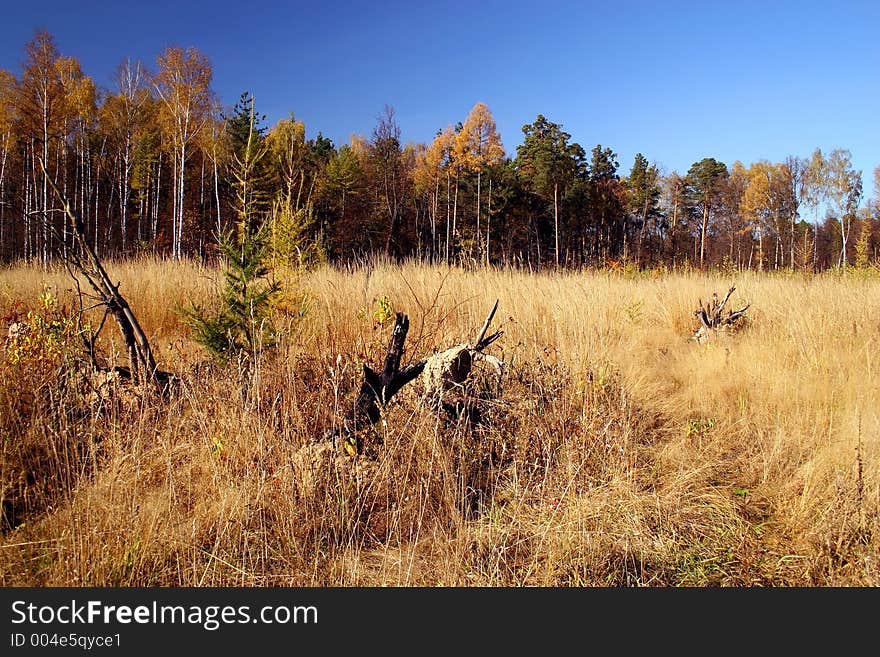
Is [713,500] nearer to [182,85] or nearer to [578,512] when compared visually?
[578,512]

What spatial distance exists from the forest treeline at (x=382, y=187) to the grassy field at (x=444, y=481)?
11.9 m

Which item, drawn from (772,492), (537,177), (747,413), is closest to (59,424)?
(772,492)

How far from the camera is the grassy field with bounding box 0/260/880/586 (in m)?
2.00

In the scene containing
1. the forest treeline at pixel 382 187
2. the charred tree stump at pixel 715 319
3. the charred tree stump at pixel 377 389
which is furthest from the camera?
the forest treeline at pixel 382 187

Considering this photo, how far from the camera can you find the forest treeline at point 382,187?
20891 millimetres

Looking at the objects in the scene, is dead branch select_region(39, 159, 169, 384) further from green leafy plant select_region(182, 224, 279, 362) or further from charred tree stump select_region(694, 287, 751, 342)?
charred tree stump select_region(694, 287, 751, 342)

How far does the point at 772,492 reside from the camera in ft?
8.59

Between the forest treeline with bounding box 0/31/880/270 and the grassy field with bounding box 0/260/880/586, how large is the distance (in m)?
11.9

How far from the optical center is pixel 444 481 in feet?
8.16

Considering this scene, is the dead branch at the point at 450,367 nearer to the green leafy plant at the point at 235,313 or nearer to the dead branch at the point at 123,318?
the green leafy plant at the point at 235,313

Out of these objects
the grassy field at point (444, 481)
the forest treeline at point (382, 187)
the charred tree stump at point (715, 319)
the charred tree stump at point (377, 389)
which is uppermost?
the forest treeline at point (382, 187)

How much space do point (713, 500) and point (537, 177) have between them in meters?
32.4

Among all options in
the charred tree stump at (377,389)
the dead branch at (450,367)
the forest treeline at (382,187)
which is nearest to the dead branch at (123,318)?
the charred tree stump at (377,389)

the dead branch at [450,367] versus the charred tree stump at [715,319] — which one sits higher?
the charred tree stump at [715,319]
